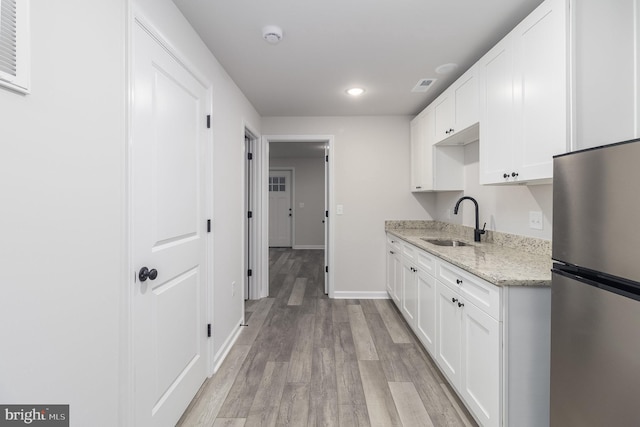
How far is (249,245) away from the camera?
3.53 metres

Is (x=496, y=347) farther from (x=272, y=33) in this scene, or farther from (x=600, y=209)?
(x=272, y=33)

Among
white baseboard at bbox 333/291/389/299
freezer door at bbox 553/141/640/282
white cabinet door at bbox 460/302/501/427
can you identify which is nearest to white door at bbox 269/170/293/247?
white baseboard at bbox 333/291/389/299

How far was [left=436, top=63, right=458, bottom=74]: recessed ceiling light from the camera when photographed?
2236 millimetres

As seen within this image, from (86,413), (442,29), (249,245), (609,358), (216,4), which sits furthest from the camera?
(249,245)

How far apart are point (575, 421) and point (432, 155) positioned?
2342 mm

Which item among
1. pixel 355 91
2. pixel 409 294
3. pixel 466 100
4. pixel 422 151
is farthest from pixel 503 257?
pixel 355 91

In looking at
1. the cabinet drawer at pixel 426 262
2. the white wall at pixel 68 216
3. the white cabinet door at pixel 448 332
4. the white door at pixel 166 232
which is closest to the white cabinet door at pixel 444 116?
the cabinet drawer at pixel 426 262

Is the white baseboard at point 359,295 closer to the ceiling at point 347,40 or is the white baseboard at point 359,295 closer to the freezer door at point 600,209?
the ceiling at point 347,40

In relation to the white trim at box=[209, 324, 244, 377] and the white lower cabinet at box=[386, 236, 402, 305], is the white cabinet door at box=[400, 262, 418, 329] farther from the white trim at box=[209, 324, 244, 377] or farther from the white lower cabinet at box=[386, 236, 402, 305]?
the white trim at box=[209, 324, 244, 377]

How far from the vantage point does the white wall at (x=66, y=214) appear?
29.1 inches

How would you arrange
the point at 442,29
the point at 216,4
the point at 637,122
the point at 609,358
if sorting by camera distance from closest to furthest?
1. the point at 609,358
2. the point at 637,122
3. the point at 216,4
4. the point at 442,29

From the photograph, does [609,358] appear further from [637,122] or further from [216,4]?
[216,4]

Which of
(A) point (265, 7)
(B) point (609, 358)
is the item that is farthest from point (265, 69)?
(B) point (609, 358)

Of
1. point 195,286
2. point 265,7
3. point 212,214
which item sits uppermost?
point 265,7
